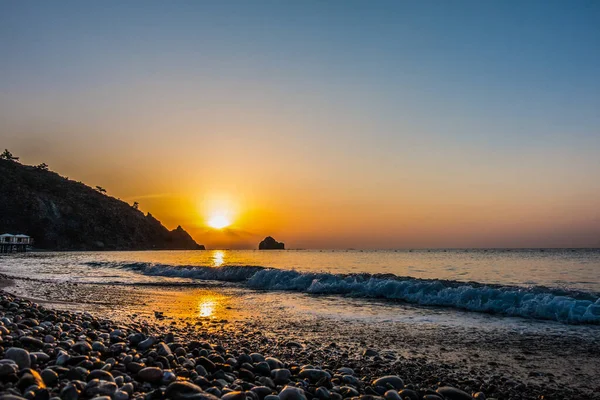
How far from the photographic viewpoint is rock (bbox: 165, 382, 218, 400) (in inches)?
157

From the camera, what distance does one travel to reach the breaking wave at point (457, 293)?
11.7 meters

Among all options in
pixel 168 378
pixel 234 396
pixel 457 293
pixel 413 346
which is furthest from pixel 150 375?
pixel 457 293

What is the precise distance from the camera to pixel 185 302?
14.8 m

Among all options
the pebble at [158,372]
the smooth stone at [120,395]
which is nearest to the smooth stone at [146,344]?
the pebble at [158,372]

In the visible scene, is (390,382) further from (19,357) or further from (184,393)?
(19,357)

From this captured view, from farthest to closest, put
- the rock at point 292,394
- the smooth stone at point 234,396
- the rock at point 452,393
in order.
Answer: the rock at point 452,393, the rock at point 292,394, the smooth stone at point 234,396

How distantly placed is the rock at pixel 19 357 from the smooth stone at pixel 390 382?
416 cm

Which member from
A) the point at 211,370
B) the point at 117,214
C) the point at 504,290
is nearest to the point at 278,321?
the point at 211,370

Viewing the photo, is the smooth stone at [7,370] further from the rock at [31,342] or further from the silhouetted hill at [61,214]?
the silhouetted hill at [61,214]

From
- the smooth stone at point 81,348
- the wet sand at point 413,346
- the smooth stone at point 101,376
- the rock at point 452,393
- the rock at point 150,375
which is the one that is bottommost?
the wet sand at point 413,346

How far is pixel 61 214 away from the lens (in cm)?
11356

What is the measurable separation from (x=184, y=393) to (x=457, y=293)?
12.9 meters

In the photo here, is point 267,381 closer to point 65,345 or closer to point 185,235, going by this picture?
point 65,345

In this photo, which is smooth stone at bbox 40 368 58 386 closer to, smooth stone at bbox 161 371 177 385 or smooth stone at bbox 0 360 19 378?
smooth stone at bbox 0 360 19 378
